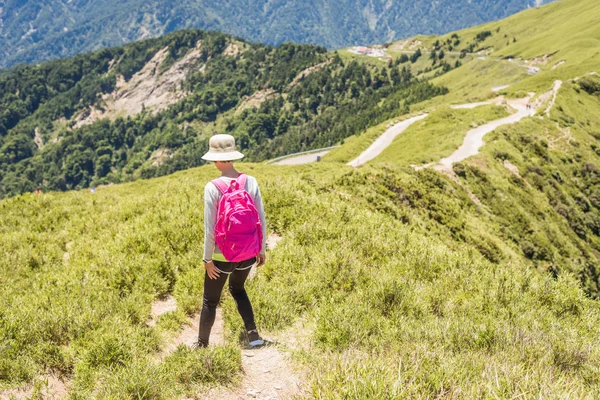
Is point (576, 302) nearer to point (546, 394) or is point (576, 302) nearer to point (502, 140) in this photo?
point (546, 394)

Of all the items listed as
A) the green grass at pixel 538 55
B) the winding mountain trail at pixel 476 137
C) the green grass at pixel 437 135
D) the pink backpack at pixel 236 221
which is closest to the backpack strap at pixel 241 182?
the pink backpack at pixel 236 221

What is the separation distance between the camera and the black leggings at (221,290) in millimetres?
5164

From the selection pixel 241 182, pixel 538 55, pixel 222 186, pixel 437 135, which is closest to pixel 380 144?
pixel 437 135

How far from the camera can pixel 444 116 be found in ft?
179

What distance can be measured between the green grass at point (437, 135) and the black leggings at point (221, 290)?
25666mm

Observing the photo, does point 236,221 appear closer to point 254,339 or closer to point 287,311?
point 254,339

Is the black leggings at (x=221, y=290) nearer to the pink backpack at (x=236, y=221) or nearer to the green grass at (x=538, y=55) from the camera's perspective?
the pink backpack at (x=236, y=221)

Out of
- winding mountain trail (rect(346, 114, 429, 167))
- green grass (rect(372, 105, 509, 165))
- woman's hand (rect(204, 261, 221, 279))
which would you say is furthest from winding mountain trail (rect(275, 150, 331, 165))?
woman's hand (rect(204, 261, 221, 279))

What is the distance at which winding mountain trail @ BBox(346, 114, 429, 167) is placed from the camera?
47438mm

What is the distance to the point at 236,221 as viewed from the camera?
15.7 ft

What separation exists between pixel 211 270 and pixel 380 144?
169 feet

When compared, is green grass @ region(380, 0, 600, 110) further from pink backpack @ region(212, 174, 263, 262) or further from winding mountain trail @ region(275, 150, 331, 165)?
pink backpack @ region(212, 174, 263, 262)

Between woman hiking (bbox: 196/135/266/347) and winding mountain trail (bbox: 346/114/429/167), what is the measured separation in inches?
1493

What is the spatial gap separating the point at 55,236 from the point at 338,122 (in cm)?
18161
